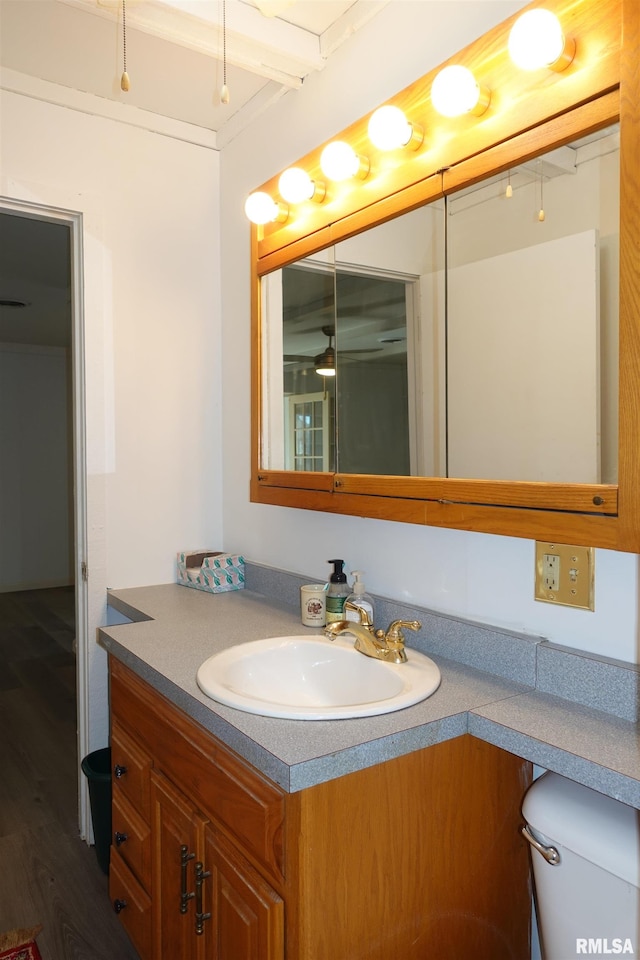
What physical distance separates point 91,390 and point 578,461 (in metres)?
1.53

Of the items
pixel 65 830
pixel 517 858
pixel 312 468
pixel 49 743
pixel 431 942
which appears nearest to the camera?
pixel 431 942

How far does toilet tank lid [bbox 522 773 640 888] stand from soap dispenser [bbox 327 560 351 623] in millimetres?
Result: 622

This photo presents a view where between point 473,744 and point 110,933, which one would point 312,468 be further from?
point 110,933

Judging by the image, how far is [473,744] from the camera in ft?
3.82

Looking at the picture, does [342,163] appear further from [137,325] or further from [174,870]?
[174,870]

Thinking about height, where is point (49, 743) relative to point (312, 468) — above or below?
below

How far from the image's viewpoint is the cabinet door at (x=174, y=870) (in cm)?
127

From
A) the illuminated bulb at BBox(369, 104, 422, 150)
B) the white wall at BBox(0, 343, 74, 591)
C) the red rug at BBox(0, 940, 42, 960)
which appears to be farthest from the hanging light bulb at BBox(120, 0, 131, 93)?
the white wall at BBox(0, 343, 74, 591)

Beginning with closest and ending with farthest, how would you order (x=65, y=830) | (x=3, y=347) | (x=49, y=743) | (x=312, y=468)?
1. (x=312, y=468)
2. (x=65, y=830)
3. (x=49, y=743)
4. (x=3, y=347)

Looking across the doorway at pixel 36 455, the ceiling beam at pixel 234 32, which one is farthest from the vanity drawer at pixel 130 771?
the doorway at pixel 36 455

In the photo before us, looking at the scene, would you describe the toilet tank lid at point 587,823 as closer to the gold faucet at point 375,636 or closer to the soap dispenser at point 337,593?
the gold faucet at point 375,636

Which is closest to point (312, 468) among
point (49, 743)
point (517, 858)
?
point (517, 858)

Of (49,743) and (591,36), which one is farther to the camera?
(49,743)

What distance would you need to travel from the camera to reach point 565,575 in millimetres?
1219
